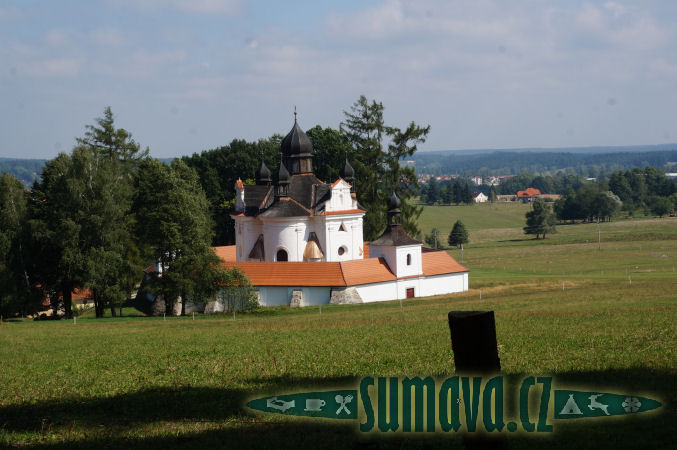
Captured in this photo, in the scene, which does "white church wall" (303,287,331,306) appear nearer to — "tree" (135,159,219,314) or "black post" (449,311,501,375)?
"tree" (135,159,219,314)

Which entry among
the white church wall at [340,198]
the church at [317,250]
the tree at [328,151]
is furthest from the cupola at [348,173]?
the tree at [328,151]

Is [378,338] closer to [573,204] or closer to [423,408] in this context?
[423,408]

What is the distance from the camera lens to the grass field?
9.85 meters

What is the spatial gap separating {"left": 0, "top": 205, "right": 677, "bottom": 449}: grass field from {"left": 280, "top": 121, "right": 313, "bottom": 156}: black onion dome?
2520cm

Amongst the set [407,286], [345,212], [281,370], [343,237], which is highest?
[345,212]

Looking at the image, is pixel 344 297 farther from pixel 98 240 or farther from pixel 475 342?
pixel 475 342

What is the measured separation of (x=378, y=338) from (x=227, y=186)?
59118 millimetres

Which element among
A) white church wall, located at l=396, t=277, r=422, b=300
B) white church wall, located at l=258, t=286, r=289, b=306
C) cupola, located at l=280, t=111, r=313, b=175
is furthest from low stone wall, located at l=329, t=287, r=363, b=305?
cupola, located at l=280, t=111, r=313, b=175

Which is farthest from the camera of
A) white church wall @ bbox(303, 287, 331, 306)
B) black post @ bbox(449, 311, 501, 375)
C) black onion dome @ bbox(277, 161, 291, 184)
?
black onion dome @ bbox(277, 161, 291, 184)

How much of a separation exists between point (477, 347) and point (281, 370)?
8.87 metres

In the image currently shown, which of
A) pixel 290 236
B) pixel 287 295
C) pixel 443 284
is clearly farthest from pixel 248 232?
pixel 443 284

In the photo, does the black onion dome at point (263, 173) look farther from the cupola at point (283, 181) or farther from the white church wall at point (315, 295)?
the white church wall at point (315, 295)

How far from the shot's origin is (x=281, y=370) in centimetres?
1520

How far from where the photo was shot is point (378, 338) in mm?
20781
